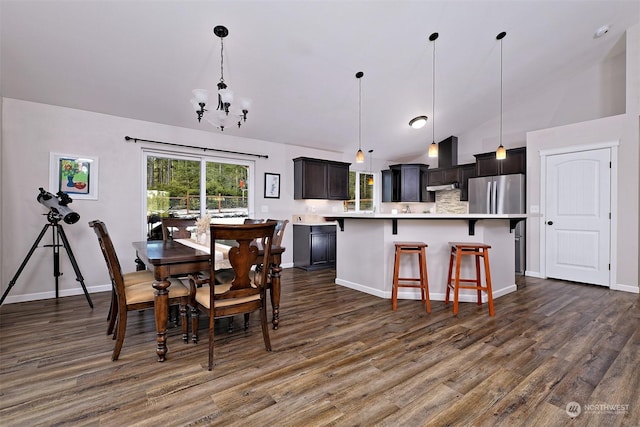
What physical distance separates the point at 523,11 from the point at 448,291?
3414 mm

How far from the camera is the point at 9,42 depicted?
9.05ft

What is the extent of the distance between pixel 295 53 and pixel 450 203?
199 inches

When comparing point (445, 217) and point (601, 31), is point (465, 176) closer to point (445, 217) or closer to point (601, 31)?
point (601, 31)

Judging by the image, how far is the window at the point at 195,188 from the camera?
14.5 feet

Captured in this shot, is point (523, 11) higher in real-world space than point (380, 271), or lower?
higher

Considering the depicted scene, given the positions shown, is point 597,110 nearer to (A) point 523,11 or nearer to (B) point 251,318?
(A) point 523,11

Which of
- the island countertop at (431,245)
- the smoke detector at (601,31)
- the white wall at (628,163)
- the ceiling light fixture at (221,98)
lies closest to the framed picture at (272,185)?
the island countertop at (431,245)

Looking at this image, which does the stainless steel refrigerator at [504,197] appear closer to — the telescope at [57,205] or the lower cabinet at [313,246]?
the lower cabinet at [313,246]

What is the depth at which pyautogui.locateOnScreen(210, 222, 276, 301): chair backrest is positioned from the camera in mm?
1931

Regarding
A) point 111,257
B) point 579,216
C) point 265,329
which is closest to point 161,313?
point 111,257

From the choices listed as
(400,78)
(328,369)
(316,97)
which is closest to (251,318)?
(328,369)

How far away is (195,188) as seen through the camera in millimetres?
4809

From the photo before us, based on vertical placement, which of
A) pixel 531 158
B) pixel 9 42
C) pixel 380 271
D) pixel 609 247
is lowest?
pixel 380 271

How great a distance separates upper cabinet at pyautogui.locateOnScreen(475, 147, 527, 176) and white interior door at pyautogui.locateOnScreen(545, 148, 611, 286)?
0.49 m
